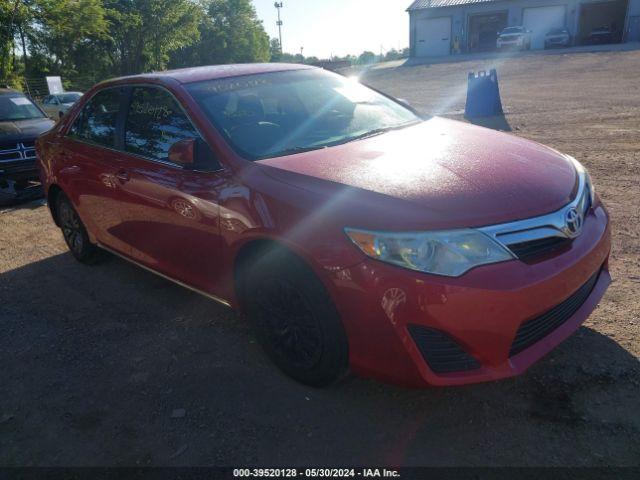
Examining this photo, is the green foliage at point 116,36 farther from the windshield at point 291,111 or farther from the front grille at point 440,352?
the front grille at point 440,352

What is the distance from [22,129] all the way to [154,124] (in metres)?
5.61

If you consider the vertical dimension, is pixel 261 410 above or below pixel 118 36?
below

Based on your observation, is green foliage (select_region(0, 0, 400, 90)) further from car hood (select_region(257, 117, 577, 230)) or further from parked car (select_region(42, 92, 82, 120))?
car hood (select_region(257, 117, 577, 230))

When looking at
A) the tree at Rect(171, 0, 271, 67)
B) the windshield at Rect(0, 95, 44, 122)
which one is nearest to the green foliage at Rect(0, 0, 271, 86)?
the tree at Rect(171, 0, 271, 67)

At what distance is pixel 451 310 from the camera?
215cm

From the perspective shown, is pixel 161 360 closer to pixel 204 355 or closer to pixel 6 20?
pixel 204 355

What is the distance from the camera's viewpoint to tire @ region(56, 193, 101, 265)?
15.6 feet

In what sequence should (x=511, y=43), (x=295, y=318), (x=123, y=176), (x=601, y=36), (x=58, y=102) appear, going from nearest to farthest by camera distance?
1. (x=295, y=318)
2. (x=123, y=176)
3. (x=58, y=102)
4. (x=511, y=43)
5. (x=601, y=36)

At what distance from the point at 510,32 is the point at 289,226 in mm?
37382

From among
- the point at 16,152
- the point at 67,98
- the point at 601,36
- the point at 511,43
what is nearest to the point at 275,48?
the point at 511,43

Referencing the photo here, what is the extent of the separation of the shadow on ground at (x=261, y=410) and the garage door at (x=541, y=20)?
40.3 m

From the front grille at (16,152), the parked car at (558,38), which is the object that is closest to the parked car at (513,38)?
the parked car at (558,38)

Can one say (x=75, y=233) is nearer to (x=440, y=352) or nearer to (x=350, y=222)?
(x=350, y=222)

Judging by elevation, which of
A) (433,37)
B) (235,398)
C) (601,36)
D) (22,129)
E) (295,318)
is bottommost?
(235,398)
